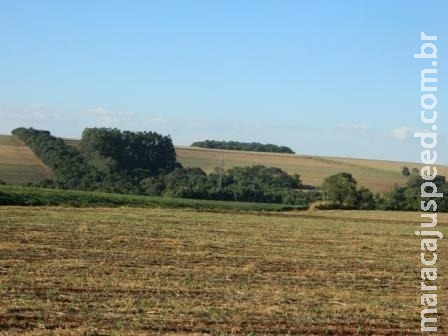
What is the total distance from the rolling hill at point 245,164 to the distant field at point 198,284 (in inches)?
1945

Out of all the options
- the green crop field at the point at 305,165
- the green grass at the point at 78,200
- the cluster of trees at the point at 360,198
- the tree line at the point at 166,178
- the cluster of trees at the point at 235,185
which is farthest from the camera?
the green crop field at the point at 305,165

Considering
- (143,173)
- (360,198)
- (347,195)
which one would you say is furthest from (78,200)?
(143,173)

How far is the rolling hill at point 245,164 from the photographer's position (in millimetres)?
78312

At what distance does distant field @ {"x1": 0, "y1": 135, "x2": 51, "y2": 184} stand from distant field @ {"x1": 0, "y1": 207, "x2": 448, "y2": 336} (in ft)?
150

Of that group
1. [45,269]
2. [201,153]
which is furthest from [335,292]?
[201,153]

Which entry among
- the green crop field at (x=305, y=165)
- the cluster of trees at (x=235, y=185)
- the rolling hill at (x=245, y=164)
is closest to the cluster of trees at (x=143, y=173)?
the cluster of trees at (x=235, y=185)

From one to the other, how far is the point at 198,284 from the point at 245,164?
96533 mm

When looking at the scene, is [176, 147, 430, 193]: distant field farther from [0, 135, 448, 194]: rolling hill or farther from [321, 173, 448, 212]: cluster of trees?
[321, 173, 448, 212]: cluster of trees

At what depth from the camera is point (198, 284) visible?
15023mm

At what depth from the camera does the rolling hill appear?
78.3m

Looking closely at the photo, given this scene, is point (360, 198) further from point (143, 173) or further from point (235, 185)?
point (143, 173)

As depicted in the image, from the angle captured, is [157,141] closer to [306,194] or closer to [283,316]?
[306,194]

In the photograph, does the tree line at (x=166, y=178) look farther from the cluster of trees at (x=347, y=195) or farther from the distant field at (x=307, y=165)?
the distant field at (x=307, y=165)

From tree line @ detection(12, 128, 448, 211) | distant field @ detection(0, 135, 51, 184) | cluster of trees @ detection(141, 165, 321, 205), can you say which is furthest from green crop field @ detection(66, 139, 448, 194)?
distant field @ detection(0, 135, 51, 184)
